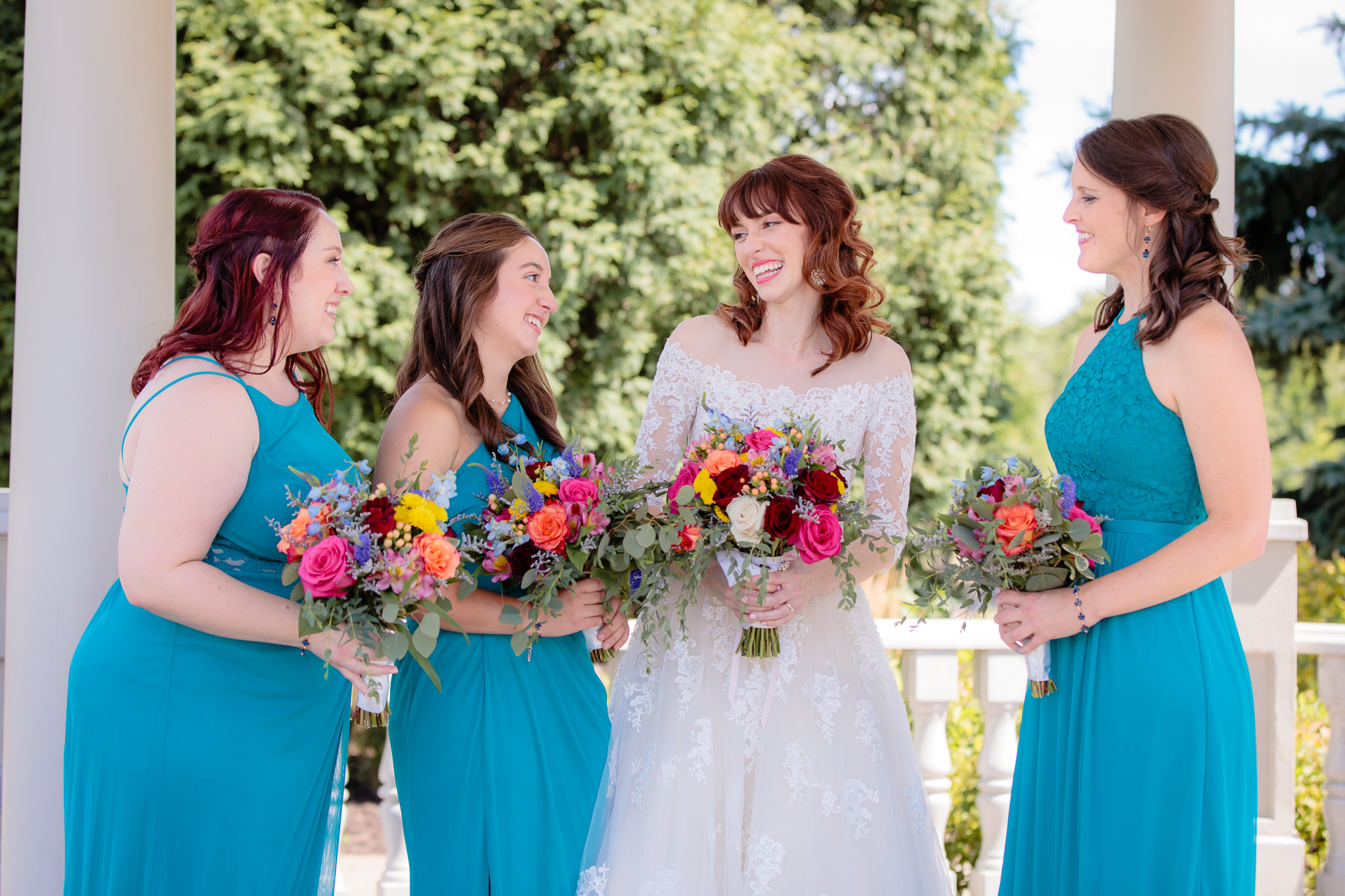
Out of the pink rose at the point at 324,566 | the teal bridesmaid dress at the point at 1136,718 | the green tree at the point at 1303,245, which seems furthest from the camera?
the green tree at the point at 1303,245

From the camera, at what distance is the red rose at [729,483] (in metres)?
2.87

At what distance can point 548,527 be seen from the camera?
2861mm

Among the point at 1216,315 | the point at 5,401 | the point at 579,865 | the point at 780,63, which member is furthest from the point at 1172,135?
the point at 5,401

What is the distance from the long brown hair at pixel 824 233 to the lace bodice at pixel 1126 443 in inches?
32.1

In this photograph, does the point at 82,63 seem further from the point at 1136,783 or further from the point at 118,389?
the point at 1136,783

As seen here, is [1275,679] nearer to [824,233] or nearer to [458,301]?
[824,233]

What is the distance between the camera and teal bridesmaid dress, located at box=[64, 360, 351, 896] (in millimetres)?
2656

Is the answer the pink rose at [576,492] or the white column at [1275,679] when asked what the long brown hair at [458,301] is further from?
the white column at [1275,679]

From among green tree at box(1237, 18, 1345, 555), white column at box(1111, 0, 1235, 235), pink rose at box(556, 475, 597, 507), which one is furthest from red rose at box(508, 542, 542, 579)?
green tree at box(1237, 18, 1345, 555)

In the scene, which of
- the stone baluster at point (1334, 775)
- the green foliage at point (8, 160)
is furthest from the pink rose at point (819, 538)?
the green foliage at point (8, 160)

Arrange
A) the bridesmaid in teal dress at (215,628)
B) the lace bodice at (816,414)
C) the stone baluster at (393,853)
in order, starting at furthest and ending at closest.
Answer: the stone baluster at (393,853)
the lace bodice at (816,414)
the bridesmaid in teal dress at (215,628)

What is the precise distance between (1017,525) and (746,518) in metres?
0.72

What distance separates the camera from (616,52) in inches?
373

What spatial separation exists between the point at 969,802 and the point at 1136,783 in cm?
287
